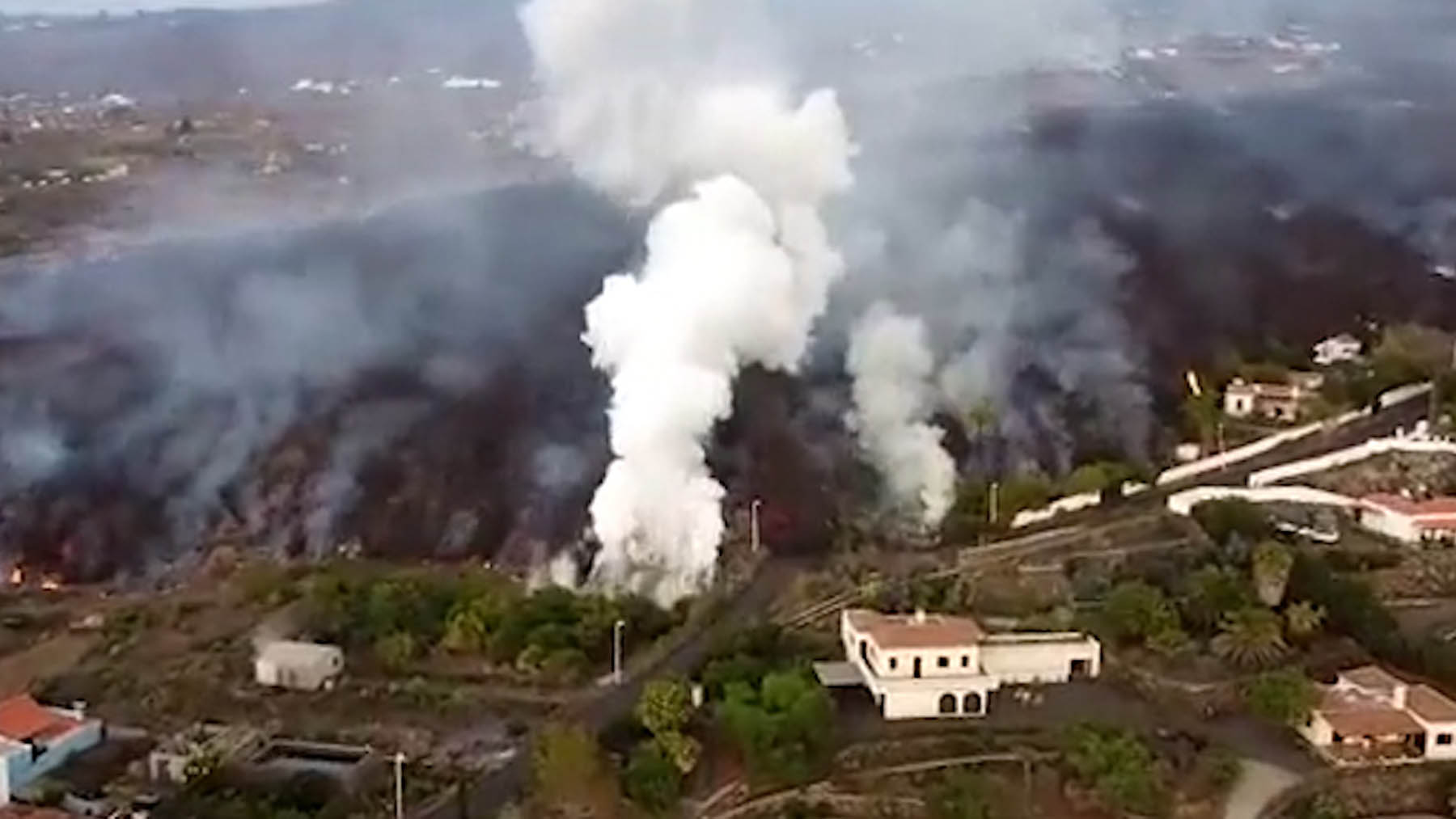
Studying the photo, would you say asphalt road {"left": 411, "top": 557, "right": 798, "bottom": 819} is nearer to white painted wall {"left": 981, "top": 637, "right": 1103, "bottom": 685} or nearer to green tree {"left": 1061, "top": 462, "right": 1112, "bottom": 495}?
white painted wall {"left": 981, "top": 637, "right": 1103, "bottom": 685}

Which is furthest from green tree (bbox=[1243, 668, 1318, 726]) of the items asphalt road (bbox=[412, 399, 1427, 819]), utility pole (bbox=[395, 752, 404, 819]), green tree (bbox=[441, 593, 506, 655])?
utility pole (bbox=[395, 752, 404, 819])

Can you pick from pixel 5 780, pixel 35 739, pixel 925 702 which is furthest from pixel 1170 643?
pixel 5 780

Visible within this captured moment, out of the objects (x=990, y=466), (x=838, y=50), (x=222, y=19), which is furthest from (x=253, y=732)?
(x=222, y=19)

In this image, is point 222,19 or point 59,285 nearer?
point 59,285

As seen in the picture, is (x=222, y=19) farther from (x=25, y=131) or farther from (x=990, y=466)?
(x=990, y=466)

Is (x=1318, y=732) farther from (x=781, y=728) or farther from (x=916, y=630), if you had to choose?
(x=781, y=728)
